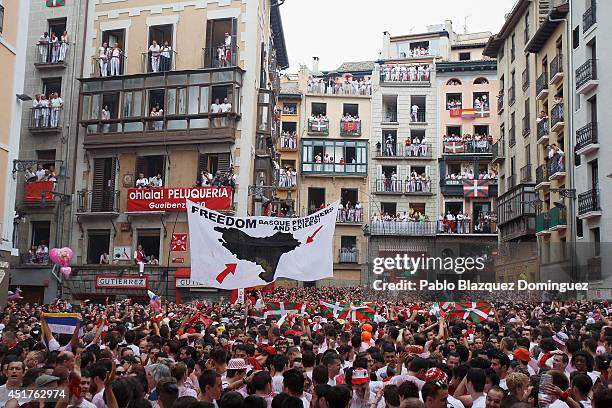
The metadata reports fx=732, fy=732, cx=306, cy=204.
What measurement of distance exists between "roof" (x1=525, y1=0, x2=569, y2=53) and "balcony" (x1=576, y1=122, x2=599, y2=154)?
596 cm

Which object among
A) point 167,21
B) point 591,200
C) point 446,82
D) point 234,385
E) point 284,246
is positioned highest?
point 446,82

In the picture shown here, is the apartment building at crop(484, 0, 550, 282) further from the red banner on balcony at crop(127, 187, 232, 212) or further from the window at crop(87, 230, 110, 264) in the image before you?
the window at crop(87, 230, 110, 264)

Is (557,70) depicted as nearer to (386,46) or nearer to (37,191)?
(37,191)

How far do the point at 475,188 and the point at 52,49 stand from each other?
29.2m

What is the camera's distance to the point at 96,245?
32.6 m

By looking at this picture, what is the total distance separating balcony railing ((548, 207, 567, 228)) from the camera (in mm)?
31688

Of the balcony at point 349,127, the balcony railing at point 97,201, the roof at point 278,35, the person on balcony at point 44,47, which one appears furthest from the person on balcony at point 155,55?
the balcony at point 349,127

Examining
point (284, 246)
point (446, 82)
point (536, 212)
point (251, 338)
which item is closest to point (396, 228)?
point (446, 82)

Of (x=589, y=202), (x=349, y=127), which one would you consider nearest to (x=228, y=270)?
(x=589, y=202)

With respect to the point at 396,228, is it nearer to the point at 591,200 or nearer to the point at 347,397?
the point at 591,200

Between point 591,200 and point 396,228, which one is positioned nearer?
point 591,200

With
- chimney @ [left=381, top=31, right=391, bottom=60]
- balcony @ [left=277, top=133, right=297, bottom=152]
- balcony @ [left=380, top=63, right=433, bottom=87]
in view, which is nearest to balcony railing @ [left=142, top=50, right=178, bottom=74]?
balcony @ [left=277, top=133, right=297, bottom=152]

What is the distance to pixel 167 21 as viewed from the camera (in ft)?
106

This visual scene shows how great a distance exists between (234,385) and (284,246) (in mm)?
8718
